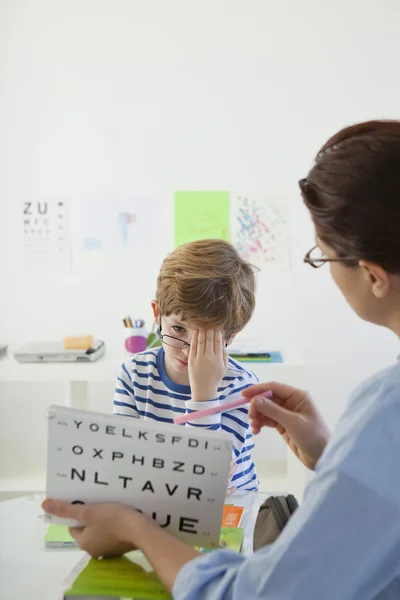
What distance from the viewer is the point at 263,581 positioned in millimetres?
751

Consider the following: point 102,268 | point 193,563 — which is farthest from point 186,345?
point 102,268

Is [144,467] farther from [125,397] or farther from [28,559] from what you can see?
[125,397]

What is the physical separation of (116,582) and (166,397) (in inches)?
30.1

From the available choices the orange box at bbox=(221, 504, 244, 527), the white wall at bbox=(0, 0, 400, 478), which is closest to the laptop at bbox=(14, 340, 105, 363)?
the white wall at bbox=(0, 0, 400, 478)

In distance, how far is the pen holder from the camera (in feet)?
8.68

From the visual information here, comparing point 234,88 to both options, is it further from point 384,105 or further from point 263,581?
point 263,581

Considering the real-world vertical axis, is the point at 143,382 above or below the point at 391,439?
below

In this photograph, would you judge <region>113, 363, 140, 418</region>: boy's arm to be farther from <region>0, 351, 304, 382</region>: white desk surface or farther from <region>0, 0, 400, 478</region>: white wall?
<region>0, 0, 400, 478</region>: white wall

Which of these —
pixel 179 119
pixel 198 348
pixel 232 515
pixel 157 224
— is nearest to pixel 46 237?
pixel 157 224

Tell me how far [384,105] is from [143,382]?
1.90 meters

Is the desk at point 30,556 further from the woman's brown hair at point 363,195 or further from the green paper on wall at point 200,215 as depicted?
the green paper on wall at point 200,215

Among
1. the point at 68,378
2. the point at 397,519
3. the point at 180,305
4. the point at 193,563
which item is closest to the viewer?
the point at 397,519

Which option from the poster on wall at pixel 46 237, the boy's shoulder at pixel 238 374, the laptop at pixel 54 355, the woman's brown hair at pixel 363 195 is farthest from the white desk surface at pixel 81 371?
the woman's brown hair at pixel 363 195

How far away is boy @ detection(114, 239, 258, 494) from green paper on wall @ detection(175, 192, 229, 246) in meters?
1.36
